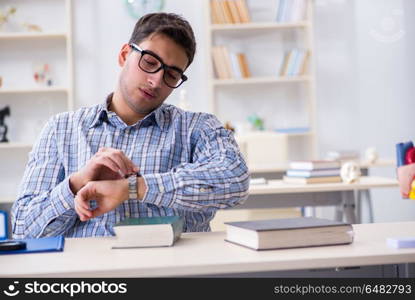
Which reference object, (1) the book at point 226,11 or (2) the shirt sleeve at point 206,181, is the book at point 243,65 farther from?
(2) the shirt sleeve at point 206,181

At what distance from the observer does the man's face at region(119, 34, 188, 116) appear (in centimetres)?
180

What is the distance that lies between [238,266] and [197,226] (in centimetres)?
63

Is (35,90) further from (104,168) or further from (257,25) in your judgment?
(104,168)

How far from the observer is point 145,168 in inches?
71.7

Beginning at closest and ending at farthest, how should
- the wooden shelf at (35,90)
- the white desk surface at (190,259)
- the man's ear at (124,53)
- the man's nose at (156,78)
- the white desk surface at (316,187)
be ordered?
the white desk surface at (190,259)
the man's nose at (156,78)
the man's ear at (124,53)
the white desk surface at (316,187)
the wooden shelf at (35,90)

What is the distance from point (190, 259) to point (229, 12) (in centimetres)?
450

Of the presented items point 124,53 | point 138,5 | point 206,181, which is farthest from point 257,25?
point 206,181

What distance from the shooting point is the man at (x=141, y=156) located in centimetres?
163

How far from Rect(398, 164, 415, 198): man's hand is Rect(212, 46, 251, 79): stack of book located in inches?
162

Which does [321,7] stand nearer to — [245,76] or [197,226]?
[245,76]

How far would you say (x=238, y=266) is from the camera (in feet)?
3.98

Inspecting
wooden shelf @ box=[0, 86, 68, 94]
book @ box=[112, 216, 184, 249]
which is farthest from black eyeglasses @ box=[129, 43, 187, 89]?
wooden shelf @ box=[0, 86, 68, 94]

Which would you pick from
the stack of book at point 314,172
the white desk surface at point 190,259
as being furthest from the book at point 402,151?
the stack of book at point 314,172

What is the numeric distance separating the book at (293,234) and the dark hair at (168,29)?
61 centimetres
